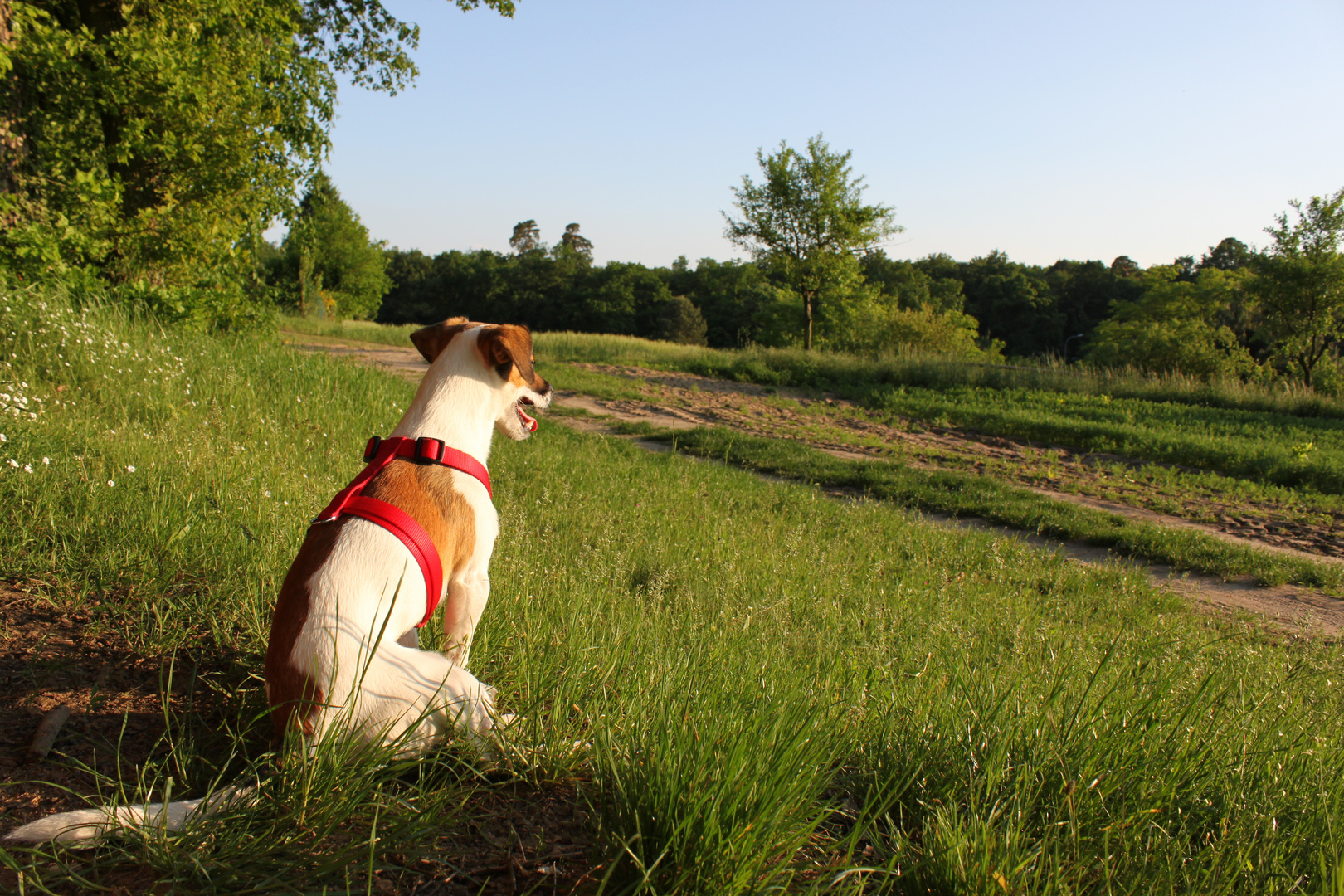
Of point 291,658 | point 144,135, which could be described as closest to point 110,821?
point 291,658

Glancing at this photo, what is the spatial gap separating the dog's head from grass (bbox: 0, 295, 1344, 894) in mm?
771

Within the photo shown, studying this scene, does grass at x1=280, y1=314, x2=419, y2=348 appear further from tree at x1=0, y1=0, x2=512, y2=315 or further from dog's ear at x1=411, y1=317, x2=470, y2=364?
dog's ear at x1=411, y1=317, x2=470, y2=364

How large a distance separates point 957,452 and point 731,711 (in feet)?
37.0

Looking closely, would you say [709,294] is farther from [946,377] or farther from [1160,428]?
[1160,428]

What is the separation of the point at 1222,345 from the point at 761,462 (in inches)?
1403

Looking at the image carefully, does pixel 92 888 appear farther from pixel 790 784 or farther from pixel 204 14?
pixel 204 14

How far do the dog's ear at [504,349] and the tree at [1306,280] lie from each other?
1221 inches

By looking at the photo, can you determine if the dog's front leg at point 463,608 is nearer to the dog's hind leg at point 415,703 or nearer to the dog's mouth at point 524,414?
the dog's hind leg at point 415,703

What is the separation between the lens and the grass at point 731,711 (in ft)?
5.01

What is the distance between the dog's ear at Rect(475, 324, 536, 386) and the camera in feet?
8.85

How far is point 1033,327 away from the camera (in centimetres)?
7306

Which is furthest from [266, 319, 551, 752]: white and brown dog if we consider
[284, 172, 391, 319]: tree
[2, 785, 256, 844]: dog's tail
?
[284, 172, 391, 319]: tree

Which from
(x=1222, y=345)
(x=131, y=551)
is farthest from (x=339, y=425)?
(x=1222, y=345)

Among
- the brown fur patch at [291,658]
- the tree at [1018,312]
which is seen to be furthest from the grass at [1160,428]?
the tree at [1018,312]
